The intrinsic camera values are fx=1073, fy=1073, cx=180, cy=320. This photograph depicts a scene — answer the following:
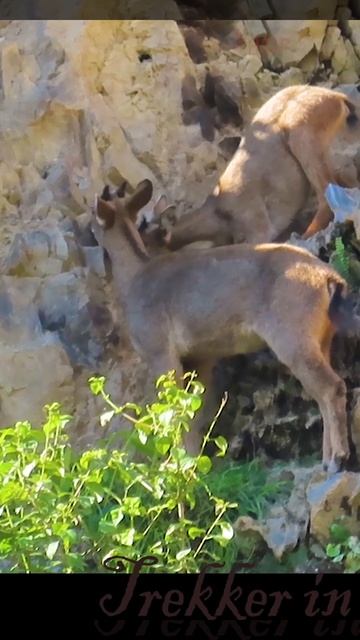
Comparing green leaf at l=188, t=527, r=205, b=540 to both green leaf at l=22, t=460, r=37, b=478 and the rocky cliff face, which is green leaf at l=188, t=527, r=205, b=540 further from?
the rocky cliff face

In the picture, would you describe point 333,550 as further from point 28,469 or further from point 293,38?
point 293,38

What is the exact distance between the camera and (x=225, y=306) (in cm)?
230

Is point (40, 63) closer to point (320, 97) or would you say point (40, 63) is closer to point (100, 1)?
point (100, 1)

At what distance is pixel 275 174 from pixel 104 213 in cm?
38

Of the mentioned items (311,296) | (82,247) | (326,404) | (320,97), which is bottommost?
(326,404)

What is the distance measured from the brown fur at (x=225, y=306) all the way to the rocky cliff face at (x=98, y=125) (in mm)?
52

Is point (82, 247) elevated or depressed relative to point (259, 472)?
elevated

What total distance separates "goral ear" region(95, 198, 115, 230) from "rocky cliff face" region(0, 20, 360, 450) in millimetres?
24

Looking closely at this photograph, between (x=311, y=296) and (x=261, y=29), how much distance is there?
590 mm

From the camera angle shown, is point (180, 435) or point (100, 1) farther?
point (100, 1)

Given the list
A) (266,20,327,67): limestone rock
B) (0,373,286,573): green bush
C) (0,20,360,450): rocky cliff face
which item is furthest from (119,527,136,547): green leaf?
(266,20,327,67): limestone rock

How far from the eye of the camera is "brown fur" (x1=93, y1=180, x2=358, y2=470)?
226 cm

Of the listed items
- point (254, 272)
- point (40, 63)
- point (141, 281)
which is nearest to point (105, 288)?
point (141, 281)

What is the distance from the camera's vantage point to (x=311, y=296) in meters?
2.27
